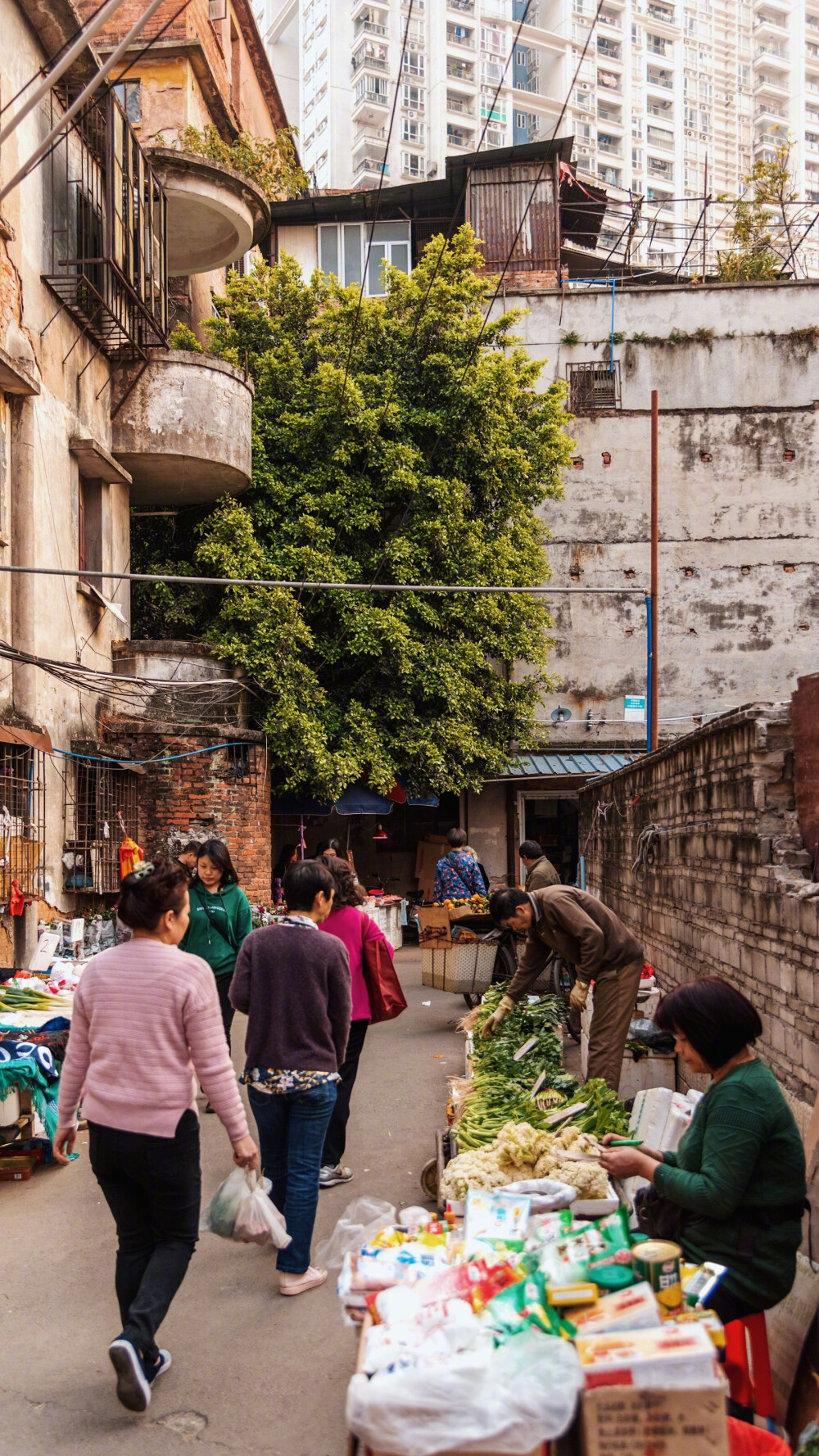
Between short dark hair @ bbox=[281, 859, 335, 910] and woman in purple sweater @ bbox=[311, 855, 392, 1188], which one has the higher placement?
short dark hair @ bbox=[281, 859, 335, 910]

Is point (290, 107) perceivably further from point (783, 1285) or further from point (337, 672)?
point (783, 1285)

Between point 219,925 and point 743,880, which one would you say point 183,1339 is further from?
point 743,880

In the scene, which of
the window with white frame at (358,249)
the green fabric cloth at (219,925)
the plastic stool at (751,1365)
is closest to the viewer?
the plastic stool at (751,1365)

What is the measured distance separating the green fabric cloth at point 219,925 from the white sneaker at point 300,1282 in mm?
2727

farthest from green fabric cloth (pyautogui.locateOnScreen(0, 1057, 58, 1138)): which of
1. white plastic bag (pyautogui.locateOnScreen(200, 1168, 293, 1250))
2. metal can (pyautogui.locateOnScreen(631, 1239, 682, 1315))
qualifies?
metal can (pyautogui.locateOnScreen(631, 1239, 682, 1315))

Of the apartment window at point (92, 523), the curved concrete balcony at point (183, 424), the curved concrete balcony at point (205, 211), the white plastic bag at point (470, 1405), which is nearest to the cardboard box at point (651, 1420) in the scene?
the white plastic bag at point (470, 1405)

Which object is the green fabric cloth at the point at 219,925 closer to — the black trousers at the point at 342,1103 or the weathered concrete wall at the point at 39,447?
the black trousers at the point at 342,1103

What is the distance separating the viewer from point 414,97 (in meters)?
65.1

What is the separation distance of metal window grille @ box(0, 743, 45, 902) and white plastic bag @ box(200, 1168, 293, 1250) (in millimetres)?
6779

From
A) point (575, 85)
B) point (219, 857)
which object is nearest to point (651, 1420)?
point (219, 857)

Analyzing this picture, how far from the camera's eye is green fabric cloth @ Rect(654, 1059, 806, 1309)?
3.46m

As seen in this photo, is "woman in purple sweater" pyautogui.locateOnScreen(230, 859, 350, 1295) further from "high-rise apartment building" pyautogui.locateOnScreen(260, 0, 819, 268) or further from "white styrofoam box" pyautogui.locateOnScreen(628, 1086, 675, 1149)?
"high-rise apartment building" pyautogui.locateOnScreen(260, 0, 819, 268)

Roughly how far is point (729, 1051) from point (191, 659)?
14.2 meters

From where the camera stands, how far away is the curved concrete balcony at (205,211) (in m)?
16.4
